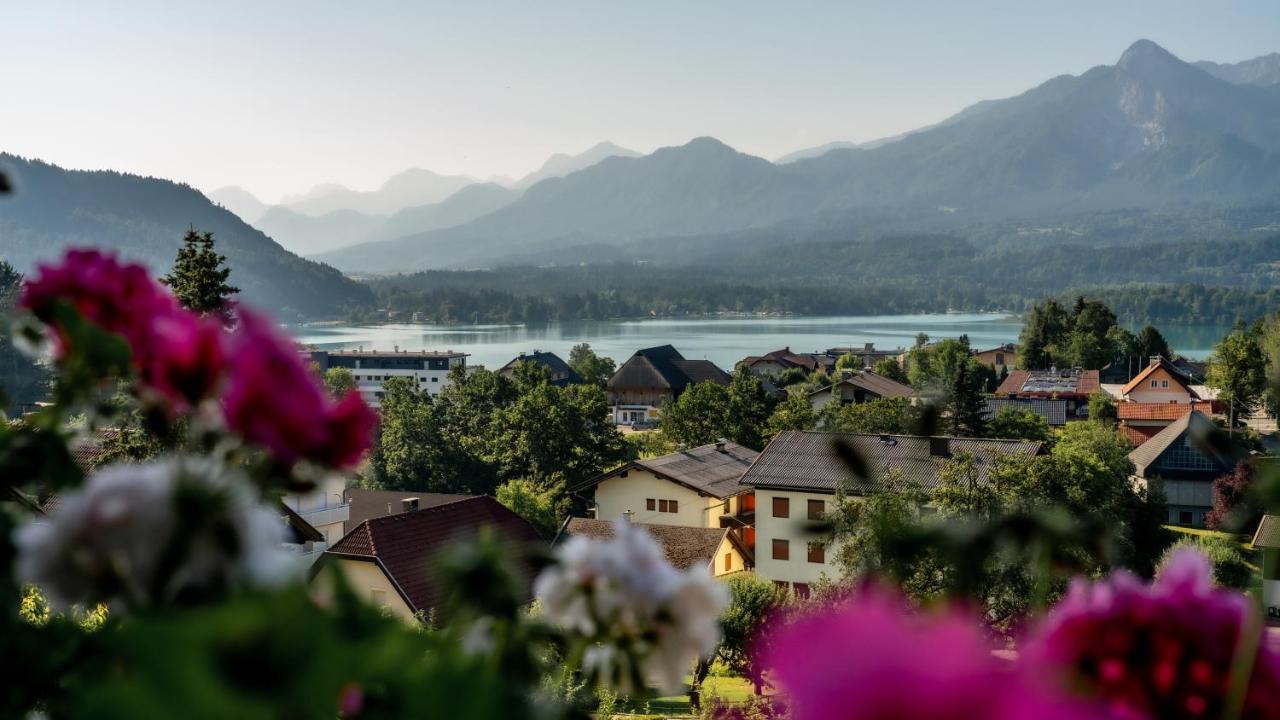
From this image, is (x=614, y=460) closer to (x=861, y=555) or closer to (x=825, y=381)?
(x=861, y=555)

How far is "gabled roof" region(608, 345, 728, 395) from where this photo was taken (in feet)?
201

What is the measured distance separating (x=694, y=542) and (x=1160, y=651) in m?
22.5

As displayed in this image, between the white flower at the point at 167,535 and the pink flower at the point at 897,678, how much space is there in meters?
0.37

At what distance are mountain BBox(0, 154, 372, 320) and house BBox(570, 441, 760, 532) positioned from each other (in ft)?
373

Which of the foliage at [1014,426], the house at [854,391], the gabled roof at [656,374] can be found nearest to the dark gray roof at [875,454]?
the foliage at [1014,426]

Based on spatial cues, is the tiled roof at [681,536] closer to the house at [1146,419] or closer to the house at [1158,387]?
the house at [1146,419]

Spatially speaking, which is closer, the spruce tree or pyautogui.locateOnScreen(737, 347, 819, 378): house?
the spruce tree

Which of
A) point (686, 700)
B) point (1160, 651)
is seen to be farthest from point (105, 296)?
point (686, 700)

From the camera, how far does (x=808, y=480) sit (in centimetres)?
2400

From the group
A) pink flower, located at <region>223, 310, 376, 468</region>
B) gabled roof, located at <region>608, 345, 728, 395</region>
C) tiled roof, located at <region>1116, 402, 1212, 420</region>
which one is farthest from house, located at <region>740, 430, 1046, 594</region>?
gabled roof, located at <region>608, 345, 728, 395</region>

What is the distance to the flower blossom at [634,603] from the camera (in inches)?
38.7

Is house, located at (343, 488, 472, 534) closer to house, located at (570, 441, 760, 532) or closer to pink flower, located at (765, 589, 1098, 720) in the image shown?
house, located at (570, 441, 760, 532)

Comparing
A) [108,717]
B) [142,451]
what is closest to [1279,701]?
[108,717]

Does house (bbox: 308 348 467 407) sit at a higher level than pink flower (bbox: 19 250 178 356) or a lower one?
lower
